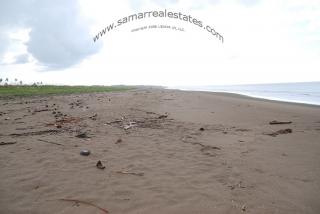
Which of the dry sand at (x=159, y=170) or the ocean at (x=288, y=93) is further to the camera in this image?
the ocean at (x=288, y=93)

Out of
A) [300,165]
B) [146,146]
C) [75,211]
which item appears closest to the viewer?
[75,211]

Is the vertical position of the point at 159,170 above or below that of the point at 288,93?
below

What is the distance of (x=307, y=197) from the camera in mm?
3646

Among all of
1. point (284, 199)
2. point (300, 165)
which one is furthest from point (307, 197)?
point (300, 165)

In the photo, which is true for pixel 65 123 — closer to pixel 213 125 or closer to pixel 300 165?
pixel 213 125

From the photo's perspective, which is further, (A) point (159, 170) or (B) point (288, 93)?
(B) point (288, 93)

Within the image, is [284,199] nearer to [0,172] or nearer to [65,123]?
[0,172]

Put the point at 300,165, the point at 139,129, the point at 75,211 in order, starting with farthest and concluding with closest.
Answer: the point at 139,129 → the point at 300,165 → the point at 75,211

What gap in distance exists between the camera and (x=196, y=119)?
32.6 ft

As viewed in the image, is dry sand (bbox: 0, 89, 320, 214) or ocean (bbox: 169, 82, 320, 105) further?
ocean (bbox: 169, 82, 320, 105)

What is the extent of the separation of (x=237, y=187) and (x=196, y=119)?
20.0 feet

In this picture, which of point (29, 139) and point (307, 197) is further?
point (29, 139)

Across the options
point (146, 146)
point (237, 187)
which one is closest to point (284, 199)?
point (237, 187)

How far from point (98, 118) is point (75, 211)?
641 cm
